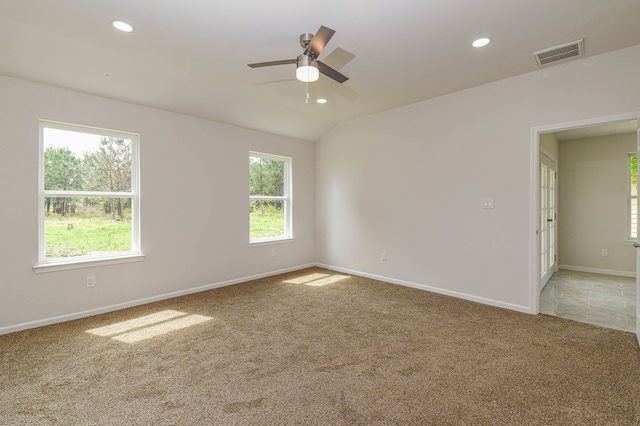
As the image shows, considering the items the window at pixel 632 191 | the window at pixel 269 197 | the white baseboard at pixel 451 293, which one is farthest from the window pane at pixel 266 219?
the window at pixel 632 191

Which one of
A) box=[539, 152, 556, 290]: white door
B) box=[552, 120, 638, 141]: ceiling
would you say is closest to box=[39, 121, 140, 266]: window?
box=[539, 152, 556, 290]: white door

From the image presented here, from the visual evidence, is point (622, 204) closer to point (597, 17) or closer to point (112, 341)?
point (597, 17)

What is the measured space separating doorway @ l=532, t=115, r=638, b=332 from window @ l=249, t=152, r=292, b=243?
153 inches

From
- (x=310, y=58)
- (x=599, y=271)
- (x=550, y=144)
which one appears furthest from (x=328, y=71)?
(x=599, y=271)

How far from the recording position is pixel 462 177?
4.03 metres

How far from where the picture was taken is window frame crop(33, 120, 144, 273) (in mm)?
3217

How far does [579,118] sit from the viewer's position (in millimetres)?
3133

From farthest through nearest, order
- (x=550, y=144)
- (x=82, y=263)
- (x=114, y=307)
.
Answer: (x=550, y=144) → (x=114, y=307) → (x=82, y=263)

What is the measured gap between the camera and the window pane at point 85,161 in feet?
10.9

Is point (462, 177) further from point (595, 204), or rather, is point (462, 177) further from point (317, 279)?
point (595, 204)

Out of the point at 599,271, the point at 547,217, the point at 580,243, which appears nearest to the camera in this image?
the point at 547,217

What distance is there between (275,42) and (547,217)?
4635mm

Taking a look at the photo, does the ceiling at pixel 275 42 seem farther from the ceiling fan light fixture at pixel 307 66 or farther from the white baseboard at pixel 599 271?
the white baseboard at pixel 599 271

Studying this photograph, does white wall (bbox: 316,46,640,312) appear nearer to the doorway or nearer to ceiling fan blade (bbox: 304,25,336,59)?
the doorway
